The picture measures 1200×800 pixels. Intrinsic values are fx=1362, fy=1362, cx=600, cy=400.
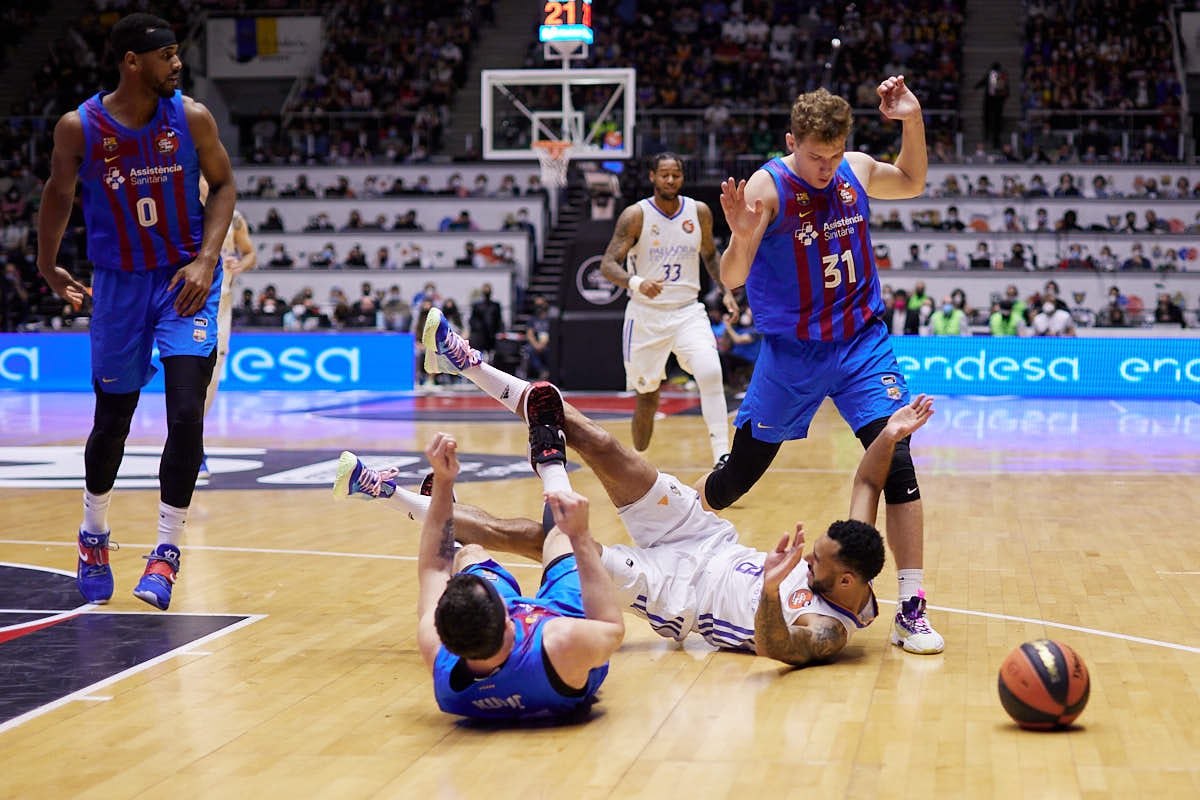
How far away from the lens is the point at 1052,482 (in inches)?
406

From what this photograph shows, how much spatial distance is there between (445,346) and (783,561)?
206cm

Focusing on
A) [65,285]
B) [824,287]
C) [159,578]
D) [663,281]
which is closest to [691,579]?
[824,287]

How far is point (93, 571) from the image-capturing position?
5871 millimetres

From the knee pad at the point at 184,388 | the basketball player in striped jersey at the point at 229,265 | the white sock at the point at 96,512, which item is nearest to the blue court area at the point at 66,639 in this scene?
the white sock at the point at 96,512

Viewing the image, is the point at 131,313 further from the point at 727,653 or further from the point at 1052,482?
the point at 1052,482

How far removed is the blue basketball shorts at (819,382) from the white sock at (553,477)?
1.30 m

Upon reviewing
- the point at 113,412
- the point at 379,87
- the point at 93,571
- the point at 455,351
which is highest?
the point at 379,87

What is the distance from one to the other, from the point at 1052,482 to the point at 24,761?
8.29 m

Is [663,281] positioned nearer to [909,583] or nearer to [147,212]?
[147,212]

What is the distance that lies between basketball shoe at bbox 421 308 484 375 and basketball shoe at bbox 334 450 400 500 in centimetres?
53

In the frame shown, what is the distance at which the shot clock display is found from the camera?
21.3m

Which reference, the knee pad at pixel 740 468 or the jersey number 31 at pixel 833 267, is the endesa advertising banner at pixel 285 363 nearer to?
the knee pad at pixel 740 468

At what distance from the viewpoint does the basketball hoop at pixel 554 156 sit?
22.2 meters

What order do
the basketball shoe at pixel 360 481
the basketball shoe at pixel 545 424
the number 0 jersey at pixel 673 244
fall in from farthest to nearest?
the number 0 jersey at pixel 673 244
the basketball shoe at pixel 360 481
the basketball shoe at pixel 545 424
